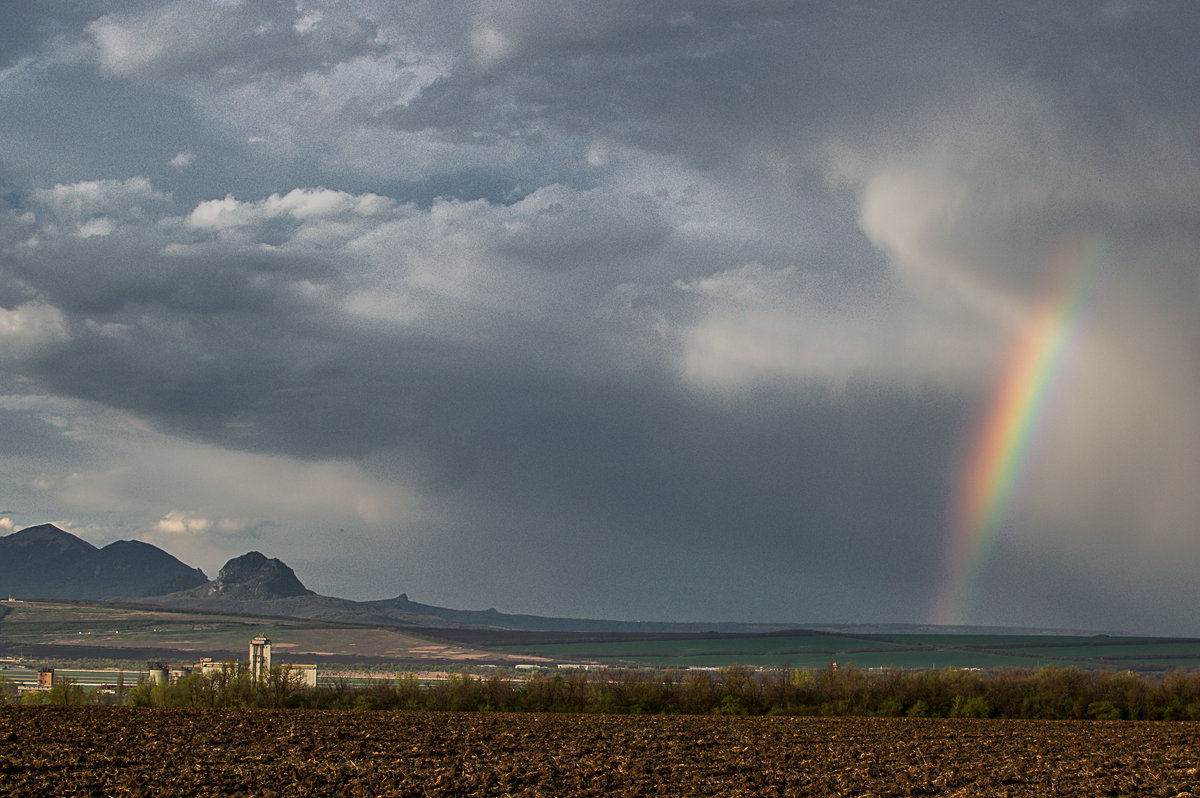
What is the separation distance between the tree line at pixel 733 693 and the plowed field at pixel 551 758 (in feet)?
64.4

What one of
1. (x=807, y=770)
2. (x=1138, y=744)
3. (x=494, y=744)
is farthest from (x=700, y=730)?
(x=1138, y=744)

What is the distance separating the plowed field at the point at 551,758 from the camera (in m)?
34.5

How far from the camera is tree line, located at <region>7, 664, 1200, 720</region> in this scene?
85562mm

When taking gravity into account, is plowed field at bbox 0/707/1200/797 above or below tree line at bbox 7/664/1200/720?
above

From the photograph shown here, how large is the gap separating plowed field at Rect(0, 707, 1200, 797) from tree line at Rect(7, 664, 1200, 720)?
1962 centimetres

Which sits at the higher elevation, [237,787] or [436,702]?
[237,787]

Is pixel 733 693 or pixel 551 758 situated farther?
pixel 733 693

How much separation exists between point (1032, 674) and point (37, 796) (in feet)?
312

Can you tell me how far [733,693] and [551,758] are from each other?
54.2m

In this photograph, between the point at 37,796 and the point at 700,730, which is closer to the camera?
the point at 37,796

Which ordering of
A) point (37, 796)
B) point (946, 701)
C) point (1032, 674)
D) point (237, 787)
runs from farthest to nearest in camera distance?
point (1032, 674) < point (946, 701) < point (237, 787) < point (37, 796)

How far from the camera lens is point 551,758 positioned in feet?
141

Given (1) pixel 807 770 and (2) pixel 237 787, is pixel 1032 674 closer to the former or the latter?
(1) pixel 807 770

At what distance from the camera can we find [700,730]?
6038 centimetres
